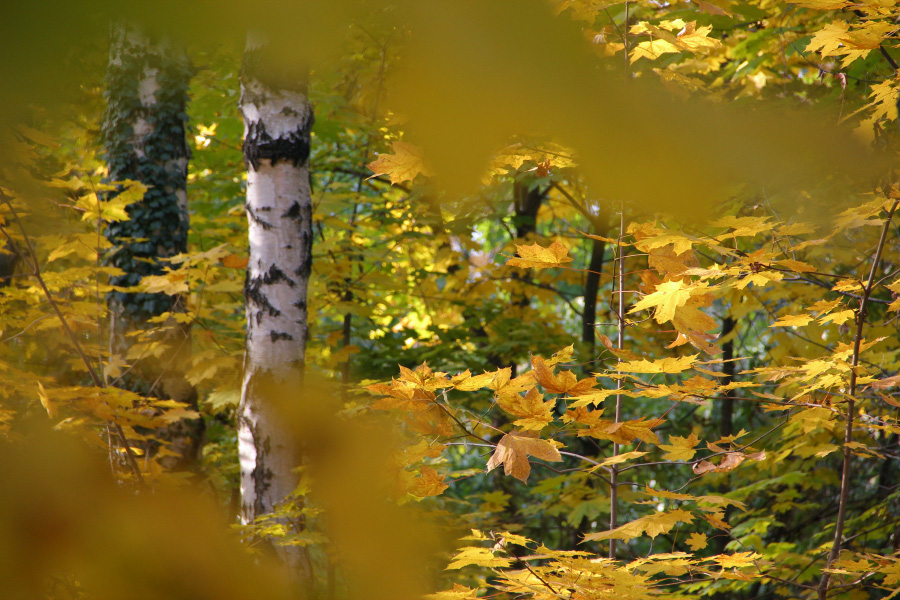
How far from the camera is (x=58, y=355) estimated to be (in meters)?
3.38

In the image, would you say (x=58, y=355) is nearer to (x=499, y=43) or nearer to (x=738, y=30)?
(x=499, y=43)

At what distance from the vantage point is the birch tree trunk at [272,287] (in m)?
2.82

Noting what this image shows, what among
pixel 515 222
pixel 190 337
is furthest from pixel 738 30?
pixel 190 337

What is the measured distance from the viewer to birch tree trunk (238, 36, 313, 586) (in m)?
2.82

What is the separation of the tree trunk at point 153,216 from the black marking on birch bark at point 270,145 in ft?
4.29

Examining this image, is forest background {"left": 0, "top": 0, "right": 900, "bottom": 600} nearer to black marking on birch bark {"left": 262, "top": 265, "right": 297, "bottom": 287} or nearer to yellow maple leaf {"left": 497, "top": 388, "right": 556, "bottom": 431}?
yellow maple leaf {"left": 497, "top": 388, "right": 556, "bottom": 431}

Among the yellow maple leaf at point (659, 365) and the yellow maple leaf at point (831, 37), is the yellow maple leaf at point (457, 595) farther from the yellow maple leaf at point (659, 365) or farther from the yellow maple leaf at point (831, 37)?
the yellow maple leaf at point (831, 37)


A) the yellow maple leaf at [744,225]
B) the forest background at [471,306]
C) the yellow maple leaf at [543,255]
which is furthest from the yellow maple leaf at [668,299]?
the yellow maple leaf at [543,255]

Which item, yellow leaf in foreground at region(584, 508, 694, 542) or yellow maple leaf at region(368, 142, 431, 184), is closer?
yellow maple leaf at region(368, 142, 431, 184)

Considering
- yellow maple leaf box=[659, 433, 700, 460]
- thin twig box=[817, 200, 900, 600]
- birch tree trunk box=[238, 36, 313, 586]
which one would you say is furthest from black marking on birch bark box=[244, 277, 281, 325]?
thin twig box=[817, 200, 900, 600]

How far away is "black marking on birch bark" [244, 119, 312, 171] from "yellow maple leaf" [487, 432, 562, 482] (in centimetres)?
203

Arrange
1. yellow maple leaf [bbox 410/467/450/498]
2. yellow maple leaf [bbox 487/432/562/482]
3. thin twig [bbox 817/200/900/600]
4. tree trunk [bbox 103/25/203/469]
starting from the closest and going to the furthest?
yellow maple leaf [bbox 487/432/562/482] → yellow maple leaf [bbox 410/467/450/498] → thin twig [bbox 817/200/900/600] → tree trunk [bbox 103/25/203/469]

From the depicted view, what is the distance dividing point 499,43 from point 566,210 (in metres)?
5.84

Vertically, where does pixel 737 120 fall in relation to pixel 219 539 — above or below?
above
